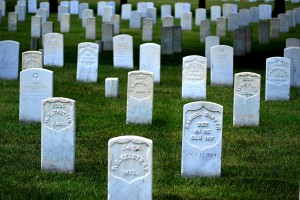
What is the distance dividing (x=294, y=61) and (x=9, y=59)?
6156 millimetres

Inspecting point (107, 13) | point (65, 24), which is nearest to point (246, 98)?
point (65, 24)

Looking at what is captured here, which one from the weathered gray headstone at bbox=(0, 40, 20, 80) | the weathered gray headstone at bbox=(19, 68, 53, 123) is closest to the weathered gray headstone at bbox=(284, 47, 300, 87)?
the weathered gray headstone at bbox=(0, 40, 20, 80)

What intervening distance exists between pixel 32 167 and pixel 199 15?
28289mm

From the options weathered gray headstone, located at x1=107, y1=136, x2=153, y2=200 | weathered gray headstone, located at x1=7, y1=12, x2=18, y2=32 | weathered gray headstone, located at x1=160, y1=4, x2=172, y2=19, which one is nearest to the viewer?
weathered gray headstone, located at x1=107, y1=136, x2=153, y2=200

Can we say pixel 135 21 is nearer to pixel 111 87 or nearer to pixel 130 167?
pixel 111 87

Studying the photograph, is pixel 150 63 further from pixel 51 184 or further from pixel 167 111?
pixel 51 184

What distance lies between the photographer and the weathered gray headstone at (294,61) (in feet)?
76.4

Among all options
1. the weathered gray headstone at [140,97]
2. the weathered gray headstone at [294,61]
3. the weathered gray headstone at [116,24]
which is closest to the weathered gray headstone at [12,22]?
the weathered gray headstone at [116,24]

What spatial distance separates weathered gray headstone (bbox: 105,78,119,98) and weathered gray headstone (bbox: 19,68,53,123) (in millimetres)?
3233

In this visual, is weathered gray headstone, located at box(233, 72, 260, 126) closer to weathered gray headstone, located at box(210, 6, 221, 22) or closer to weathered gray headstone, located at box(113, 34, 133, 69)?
weathered gray headstone, located at box(113, 34, 133, 69)

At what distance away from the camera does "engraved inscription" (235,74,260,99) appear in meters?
17.8

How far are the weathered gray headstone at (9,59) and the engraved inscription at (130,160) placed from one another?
38.6 feet

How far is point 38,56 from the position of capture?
21.8m

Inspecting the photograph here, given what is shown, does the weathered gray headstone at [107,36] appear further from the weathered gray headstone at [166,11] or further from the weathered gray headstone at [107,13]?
the weathered gray headstone at [166,11]
